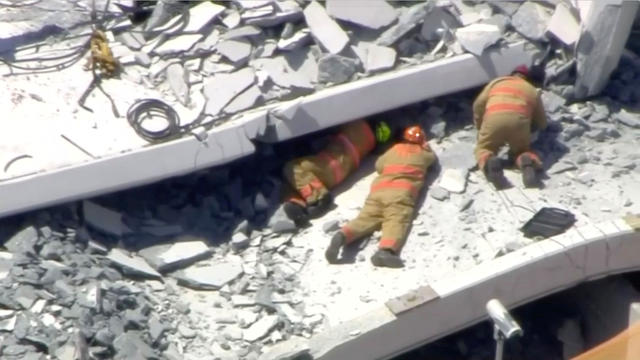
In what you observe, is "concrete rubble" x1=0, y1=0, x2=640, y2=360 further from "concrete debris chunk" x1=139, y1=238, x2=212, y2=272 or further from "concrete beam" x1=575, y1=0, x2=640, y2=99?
"concrete beam" x1=575, y1=0, x2=640, y2=99

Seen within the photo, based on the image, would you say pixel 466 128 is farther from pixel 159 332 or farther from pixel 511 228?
pixel 159 332

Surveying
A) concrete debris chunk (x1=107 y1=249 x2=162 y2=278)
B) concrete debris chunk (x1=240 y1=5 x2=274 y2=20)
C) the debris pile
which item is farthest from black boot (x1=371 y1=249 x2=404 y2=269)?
concrete debris chunk (x1=240 y1=5 x2=274 y2=20)

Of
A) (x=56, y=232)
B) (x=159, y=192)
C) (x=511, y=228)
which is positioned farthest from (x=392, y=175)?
(x=56, y=232)

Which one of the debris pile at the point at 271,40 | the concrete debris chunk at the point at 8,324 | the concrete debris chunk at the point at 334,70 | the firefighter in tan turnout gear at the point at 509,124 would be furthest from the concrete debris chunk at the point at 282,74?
the concrete debris chunk at the point at 8,324

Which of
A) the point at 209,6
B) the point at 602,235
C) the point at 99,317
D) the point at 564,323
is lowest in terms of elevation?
the point at 564,323

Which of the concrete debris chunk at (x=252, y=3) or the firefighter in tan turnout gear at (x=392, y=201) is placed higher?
the concrete debris chunk at (x=252, y=3)

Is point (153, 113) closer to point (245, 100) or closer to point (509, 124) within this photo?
point (245, 100)

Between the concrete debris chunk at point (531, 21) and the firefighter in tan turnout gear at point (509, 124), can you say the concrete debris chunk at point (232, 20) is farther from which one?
the concrete debris chunk at point (531, 21)
